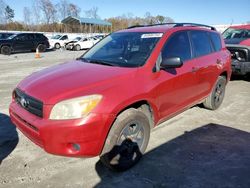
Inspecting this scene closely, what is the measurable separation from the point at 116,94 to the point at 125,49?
1.36 m

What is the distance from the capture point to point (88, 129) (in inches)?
128

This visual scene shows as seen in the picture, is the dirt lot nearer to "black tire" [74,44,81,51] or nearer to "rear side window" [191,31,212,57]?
"rear side window" [191,31,212,57]

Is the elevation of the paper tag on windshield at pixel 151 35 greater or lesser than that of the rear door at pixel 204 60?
greater

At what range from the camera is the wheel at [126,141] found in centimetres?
353

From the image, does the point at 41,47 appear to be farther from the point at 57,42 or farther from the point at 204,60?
the point at 204,60

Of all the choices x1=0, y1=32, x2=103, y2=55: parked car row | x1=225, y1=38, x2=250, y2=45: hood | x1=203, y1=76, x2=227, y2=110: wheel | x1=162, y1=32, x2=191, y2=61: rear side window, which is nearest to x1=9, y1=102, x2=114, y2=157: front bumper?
x1=162, y1=32, x2=191, y2=61: rear side window

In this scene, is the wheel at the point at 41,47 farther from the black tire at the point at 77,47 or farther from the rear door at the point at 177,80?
the rear door at the point at 177,80

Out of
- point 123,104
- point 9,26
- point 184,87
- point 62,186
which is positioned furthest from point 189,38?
point 9,26

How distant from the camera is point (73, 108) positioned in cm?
328

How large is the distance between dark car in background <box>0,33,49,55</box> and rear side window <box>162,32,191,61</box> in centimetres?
2230

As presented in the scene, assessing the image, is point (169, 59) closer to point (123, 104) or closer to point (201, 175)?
point (123, 104)

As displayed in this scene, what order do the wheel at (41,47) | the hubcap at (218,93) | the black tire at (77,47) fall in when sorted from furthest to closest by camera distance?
the black tire at (77,47) < the wheel at (41,47) < the hubcap at (218,93)

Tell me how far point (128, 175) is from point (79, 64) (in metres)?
1.92

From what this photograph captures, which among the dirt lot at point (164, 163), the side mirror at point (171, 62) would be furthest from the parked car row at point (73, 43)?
the side mirror at point (171, 62)
